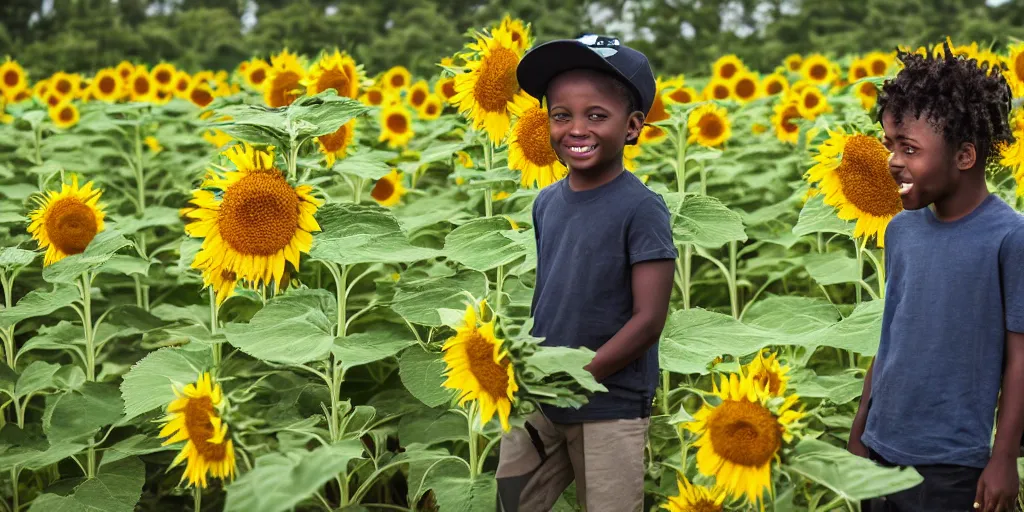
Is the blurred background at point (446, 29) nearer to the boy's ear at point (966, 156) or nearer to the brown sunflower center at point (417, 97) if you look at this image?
the brown sunflower center at point (417, 97)

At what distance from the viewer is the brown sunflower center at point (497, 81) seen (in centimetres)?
333

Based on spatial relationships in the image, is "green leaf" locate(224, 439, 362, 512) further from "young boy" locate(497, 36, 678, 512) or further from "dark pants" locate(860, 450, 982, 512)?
"dark pants" locate(860, 450, 982, 512)

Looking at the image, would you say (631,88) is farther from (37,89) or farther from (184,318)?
(37,89)

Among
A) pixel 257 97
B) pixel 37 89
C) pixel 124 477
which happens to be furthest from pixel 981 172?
pixel 37 89

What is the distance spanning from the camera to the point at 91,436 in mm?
3445

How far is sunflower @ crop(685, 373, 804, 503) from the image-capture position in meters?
2.22

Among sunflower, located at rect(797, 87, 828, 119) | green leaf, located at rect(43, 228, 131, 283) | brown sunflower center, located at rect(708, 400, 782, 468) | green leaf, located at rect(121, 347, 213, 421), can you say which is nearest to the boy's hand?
brown sunflower center, located at rect(708, 400, 782, 468)

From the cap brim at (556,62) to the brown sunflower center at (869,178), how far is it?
0.96 m

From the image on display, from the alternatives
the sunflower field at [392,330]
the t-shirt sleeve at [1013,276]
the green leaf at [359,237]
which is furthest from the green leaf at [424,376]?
the t-shirt sleeve at [1013,276]

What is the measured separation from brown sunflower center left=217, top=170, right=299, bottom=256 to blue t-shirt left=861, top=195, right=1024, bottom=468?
1.36 meters

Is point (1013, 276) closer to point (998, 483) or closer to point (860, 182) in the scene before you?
point (998, 483)

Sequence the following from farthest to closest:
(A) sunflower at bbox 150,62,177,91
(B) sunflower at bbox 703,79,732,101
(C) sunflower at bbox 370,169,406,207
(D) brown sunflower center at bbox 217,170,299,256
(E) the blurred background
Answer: (E) the blurred background
(A) sunflower at bbox 150,62,177,91
(B) sunflower at bbox 703,79,732,101
(C) sunflower at bbox 370,169,406,207
(D) brown sunflower center at bbox 217,170,299,256

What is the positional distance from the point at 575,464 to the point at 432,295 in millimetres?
926

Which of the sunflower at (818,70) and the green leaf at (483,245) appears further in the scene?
the sunflower at (818,70)
